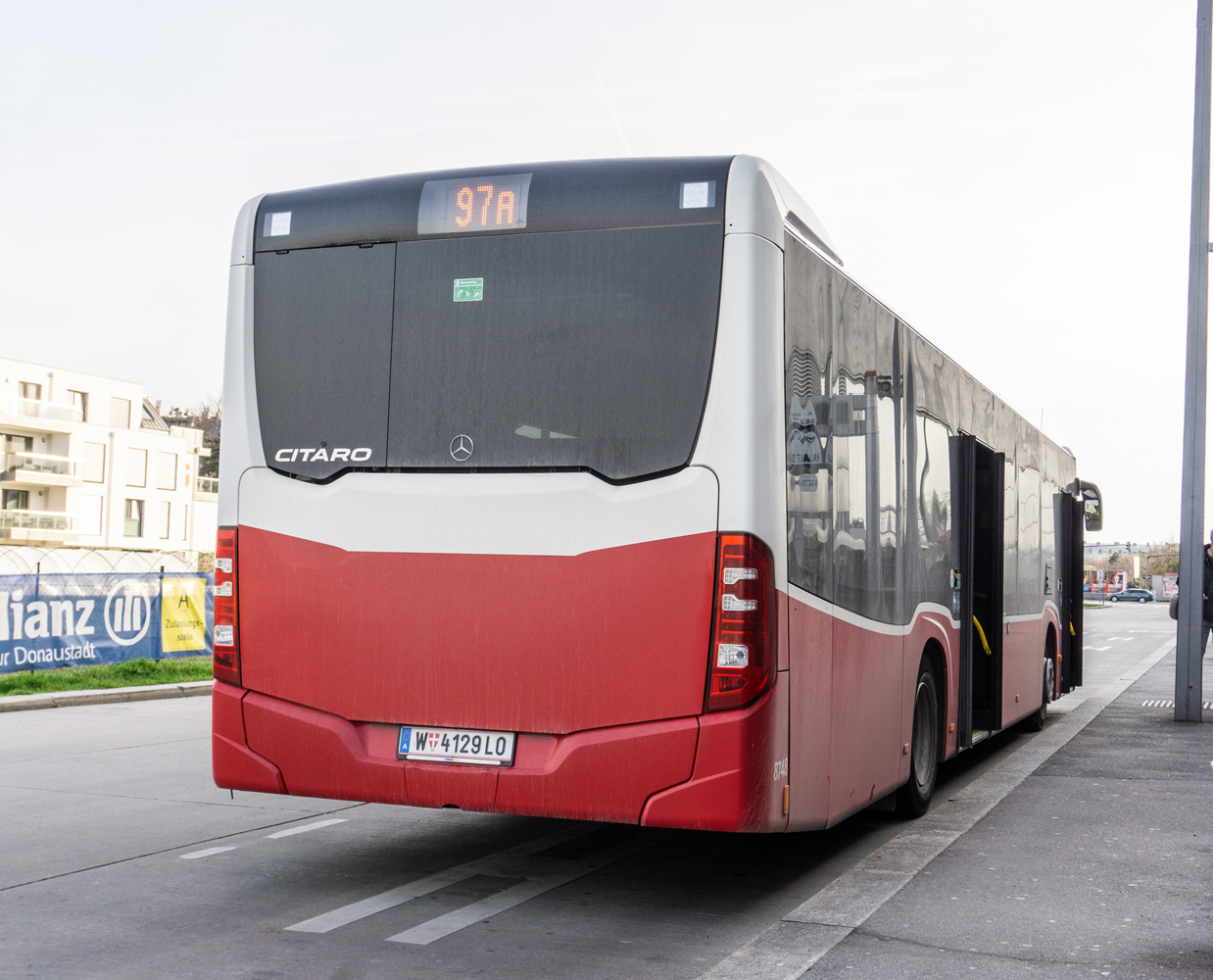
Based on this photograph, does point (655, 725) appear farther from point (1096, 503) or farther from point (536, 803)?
point (1096, 503)

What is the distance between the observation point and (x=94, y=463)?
3091 inches

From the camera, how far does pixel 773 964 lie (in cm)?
510

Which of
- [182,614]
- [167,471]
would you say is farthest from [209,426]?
[182,614]

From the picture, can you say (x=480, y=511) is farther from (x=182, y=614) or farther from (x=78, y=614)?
(x=182, y=614)

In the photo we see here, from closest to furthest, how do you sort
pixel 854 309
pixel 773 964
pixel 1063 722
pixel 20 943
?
pixel 773 964 → pixel 20 943 → pixel 854 309 → pixel 1063 722

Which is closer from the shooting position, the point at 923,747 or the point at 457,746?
the point at 457,746

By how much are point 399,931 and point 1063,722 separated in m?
10.5

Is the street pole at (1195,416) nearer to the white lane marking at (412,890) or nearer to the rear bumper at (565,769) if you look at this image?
the white lane marking at (412,890)

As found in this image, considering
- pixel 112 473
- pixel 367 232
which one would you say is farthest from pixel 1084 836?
pixel 112 473

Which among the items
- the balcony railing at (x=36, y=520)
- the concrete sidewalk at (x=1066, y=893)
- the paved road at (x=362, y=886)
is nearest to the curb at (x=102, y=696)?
the paved road at (x=362, y=886)

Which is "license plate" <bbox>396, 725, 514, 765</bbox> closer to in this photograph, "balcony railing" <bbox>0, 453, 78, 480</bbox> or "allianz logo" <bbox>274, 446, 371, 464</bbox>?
"allianz logo" <bbox>274, 446, 371, 464</bbox>

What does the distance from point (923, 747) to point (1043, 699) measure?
18.6ft

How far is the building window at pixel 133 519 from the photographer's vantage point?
81312mm

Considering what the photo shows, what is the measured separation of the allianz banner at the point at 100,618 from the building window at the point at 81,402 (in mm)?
62186
